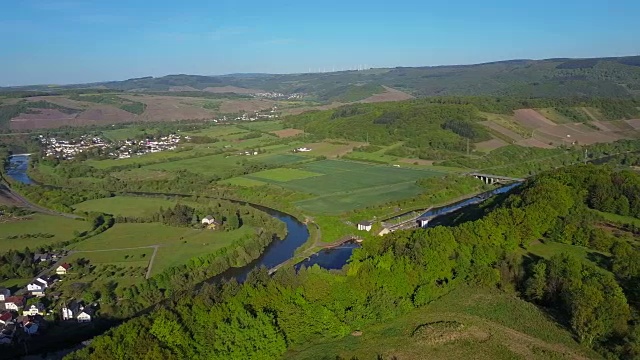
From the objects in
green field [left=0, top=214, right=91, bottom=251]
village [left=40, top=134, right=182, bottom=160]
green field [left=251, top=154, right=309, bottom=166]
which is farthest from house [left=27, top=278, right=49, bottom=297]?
village [left=40, top=134, right=182, bottom=160]

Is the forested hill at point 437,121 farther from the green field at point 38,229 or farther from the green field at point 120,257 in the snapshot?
the green field at point 120,257

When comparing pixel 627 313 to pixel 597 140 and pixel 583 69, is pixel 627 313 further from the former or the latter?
pixel 583 69

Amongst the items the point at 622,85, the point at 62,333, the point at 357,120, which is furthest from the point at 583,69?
the point at 62,333

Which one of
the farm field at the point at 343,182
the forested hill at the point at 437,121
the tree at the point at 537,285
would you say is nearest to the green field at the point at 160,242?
the farm field at the point at 343,182

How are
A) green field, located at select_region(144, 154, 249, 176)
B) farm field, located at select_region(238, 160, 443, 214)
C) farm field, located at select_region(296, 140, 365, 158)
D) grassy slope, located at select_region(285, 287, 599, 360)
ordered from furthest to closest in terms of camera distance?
farm field, located at select_region(296, 140, 365, 158), green field, located at select_region(144, 154, 249, 176), farm field, located at select_region(238, 160, 443, 214), grassy slope, located at select_region(285, 287, 599, 360)

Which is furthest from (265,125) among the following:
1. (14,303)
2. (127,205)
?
(14,303)

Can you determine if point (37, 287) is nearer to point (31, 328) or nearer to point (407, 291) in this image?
point (31, 328)

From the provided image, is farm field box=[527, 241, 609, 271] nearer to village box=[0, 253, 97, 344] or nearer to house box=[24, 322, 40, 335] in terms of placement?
village box=[0, 253, 97, 344]
